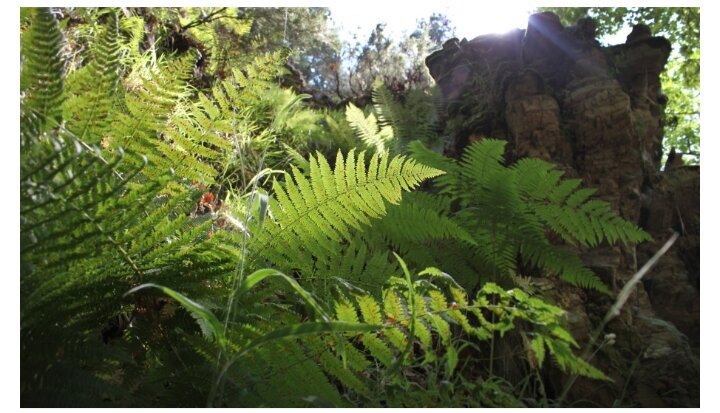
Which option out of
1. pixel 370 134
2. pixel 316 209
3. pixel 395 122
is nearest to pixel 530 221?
pixel 316 209

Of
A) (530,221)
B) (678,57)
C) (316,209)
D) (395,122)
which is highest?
(678,57)

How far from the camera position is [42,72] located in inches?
23.0

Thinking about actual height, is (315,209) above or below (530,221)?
above

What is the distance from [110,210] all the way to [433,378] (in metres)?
0.62

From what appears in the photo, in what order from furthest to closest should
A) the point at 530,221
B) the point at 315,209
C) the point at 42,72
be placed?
1. the point at 530,221
2. the point at 315,209
3. the point at 42,72

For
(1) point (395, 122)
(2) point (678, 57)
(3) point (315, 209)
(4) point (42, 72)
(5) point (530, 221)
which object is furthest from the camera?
(1) point (395, 122)

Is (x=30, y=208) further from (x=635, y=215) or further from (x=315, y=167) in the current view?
(x=635, y=215)

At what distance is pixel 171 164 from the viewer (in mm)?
783

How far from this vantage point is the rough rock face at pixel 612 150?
4.33 ft

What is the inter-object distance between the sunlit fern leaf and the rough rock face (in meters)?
1.19

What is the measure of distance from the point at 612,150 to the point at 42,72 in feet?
7.17

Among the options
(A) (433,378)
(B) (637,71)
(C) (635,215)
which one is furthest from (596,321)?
(B) (637,71)

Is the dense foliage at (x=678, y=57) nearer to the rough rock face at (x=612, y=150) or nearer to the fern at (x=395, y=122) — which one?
the rough rock face at (x=612, y=150)

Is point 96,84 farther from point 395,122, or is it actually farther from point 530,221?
point 395,122
